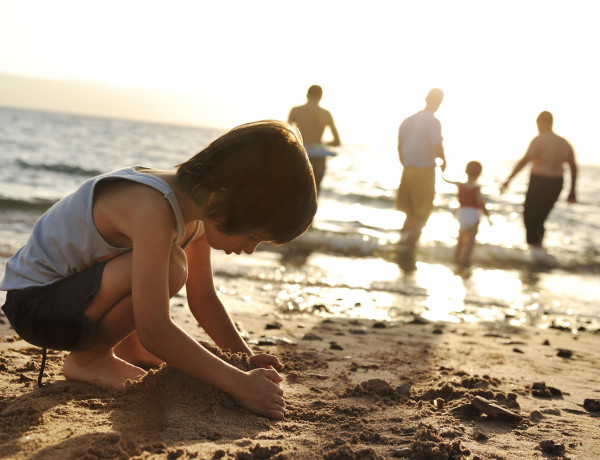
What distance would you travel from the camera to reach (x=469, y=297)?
6406 millimetres

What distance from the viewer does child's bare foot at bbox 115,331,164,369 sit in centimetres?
284

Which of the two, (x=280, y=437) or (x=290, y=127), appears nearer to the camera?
(x=280, y=437)

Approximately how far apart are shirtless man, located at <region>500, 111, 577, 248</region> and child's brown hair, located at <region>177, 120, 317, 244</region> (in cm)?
775

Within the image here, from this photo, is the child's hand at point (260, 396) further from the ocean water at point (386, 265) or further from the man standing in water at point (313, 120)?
the man standing in water at point (313, 120)

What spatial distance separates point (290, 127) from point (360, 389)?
1194 millimetres

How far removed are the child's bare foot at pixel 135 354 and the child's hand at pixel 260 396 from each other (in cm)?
74

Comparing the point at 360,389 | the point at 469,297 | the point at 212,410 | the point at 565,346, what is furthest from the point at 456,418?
the point at 469,297

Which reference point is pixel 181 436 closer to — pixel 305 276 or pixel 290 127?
pixel 290 127

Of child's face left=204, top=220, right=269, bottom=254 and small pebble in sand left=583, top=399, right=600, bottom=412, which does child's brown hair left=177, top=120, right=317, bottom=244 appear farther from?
small pebble in sand left=583, top=399, right=600, bottom=412

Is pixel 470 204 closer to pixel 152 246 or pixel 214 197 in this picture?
pixel 214 197

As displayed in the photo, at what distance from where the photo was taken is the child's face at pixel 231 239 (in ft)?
7.30

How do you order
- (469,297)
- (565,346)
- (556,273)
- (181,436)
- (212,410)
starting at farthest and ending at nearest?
(556,273)
(469,297)
(565,346)
(212,410)
(181,436)

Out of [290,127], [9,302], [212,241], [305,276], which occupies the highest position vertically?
[290,127]

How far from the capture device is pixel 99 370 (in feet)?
8.26
